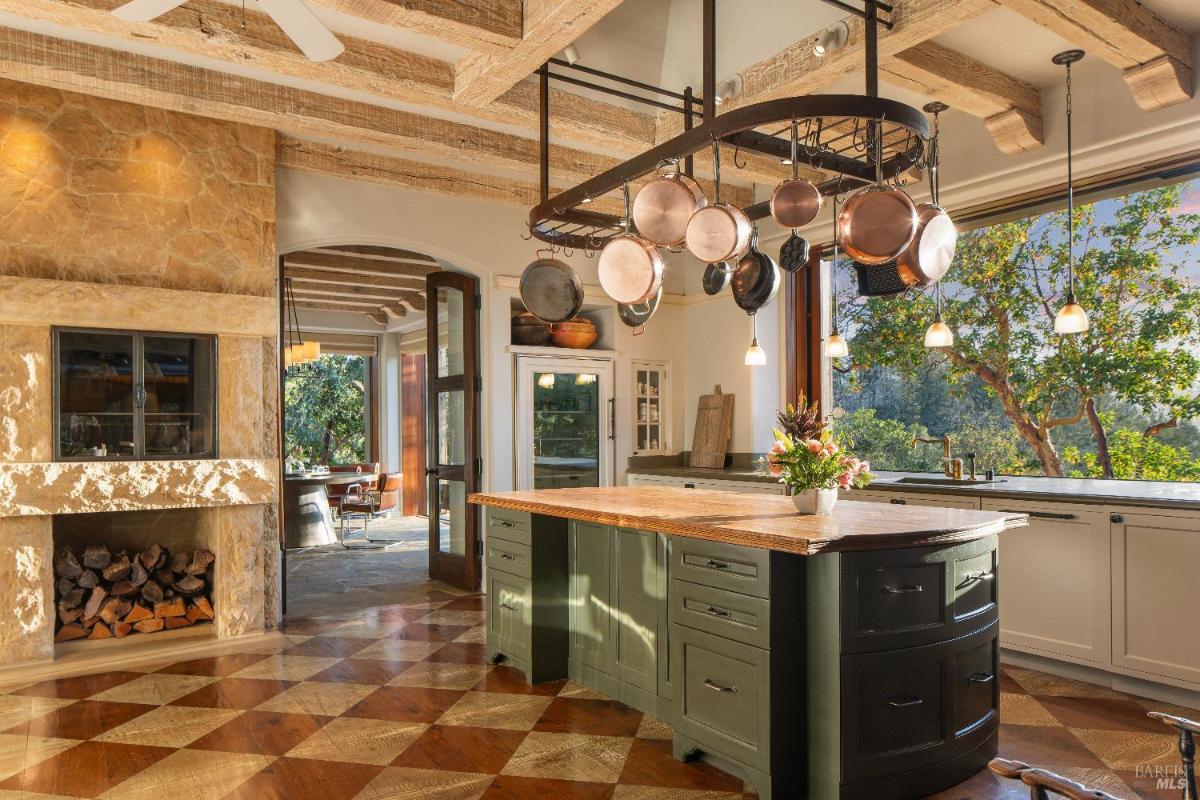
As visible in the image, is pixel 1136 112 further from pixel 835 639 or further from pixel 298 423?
pixel 298 423

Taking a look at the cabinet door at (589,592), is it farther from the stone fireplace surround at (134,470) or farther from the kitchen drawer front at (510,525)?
the stone fireplace surround at (134,470)

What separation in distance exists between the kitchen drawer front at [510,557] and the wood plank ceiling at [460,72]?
2.20 m

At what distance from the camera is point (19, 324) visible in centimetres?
413

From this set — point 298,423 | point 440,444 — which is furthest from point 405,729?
point 298,423

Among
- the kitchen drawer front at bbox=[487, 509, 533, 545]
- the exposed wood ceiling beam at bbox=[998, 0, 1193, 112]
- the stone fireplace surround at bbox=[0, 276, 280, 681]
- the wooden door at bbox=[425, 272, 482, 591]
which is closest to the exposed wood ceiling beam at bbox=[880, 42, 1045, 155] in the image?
the exposed wood ceiling beam at bbox=[998, 0, 1193, 112]

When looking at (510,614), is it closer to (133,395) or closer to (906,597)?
(906,597)

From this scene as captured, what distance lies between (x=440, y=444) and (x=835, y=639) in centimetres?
443

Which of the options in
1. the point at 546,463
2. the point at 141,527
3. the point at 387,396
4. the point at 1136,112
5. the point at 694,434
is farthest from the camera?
the point at 387,396

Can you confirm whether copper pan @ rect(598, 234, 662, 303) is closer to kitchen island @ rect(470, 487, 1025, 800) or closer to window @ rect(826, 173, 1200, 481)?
kitchen island @ rect(470, 487, 1025, 800)

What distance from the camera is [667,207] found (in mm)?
2928

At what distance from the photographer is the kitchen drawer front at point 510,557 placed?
12.8ft

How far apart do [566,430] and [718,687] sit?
12.2ft

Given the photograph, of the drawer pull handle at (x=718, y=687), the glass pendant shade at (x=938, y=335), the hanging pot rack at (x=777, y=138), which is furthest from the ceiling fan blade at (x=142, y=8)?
the glass pendant shade at (x=938, y=335)

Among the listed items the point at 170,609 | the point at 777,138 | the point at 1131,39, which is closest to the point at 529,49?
the point at 777,138
